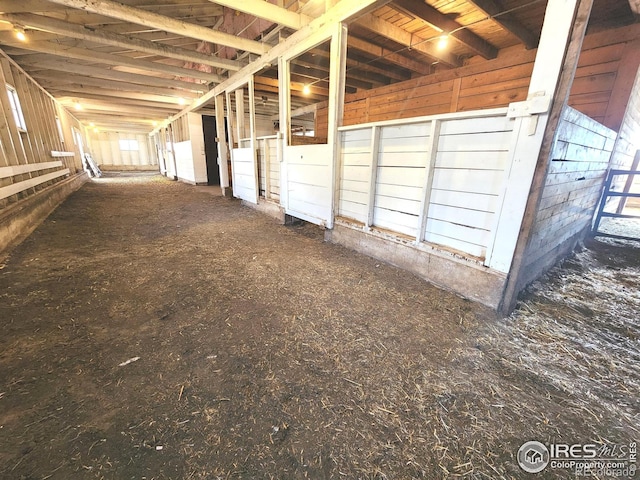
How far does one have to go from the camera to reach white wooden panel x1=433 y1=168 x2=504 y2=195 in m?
1.89

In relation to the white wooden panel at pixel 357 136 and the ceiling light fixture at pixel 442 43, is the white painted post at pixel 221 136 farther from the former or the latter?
the ceiling light fixture at pixel 442 43

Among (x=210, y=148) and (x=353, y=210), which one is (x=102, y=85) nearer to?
(x=210, y=148)

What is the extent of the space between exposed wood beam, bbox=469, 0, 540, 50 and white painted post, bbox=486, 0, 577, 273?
1.58 m

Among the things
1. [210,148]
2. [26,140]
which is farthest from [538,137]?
[210,148]

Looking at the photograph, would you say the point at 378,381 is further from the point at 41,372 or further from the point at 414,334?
the point at 41,372

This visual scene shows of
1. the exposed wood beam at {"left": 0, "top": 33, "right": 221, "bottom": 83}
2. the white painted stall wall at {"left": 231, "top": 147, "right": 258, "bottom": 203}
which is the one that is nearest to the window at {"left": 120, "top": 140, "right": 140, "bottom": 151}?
the exposed wood beam at {"left": 0, "top": 33, "right": 221, "bottom": 83}

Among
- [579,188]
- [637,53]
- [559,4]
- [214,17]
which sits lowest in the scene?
[579,188]

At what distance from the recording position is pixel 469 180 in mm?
2037

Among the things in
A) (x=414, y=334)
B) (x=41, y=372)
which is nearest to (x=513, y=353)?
(x=414, y=334)

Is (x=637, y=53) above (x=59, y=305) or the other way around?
above

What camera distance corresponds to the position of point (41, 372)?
1298 mm

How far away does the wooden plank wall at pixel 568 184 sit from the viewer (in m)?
1.90

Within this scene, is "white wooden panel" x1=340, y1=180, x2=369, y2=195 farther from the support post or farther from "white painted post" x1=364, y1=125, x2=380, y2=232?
the support post

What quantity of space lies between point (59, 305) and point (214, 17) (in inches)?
218
